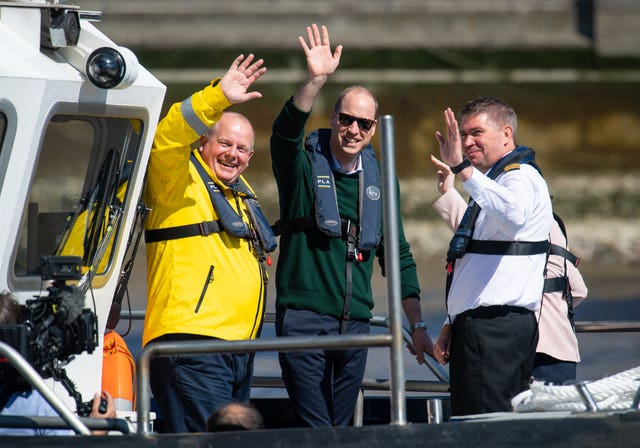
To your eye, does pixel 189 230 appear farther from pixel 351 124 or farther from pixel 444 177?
pixel 444 177

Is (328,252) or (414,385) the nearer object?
(328,252)

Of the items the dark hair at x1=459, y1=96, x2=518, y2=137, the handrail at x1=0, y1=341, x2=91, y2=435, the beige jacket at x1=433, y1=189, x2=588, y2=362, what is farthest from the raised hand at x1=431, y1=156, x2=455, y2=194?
the handrail at x1=0, y1=341, x2=91, y2=435

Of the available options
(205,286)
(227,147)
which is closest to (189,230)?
(205,286)

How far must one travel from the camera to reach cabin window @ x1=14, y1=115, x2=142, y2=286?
14.4 feet

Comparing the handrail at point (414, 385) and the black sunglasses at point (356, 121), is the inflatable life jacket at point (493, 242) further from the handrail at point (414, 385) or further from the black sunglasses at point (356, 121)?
the handrail at point (414, 385)

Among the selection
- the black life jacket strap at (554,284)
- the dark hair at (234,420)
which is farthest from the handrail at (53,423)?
the black life jacket strap at (554,284)

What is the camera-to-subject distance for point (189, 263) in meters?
4.62

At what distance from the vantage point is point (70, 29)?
4.40m

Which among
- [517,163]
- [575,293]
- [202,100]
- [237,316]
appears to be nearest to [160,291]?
[237,316]

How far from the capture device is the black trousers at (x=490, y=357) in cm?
438

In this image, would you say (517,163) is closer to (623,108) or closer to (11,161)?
(11,161)

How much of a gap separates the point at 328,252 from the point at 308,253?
83 millimetres

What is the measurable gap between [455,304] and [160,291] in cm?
117

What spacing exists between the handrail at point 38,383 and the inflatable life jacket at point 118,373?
99cm
